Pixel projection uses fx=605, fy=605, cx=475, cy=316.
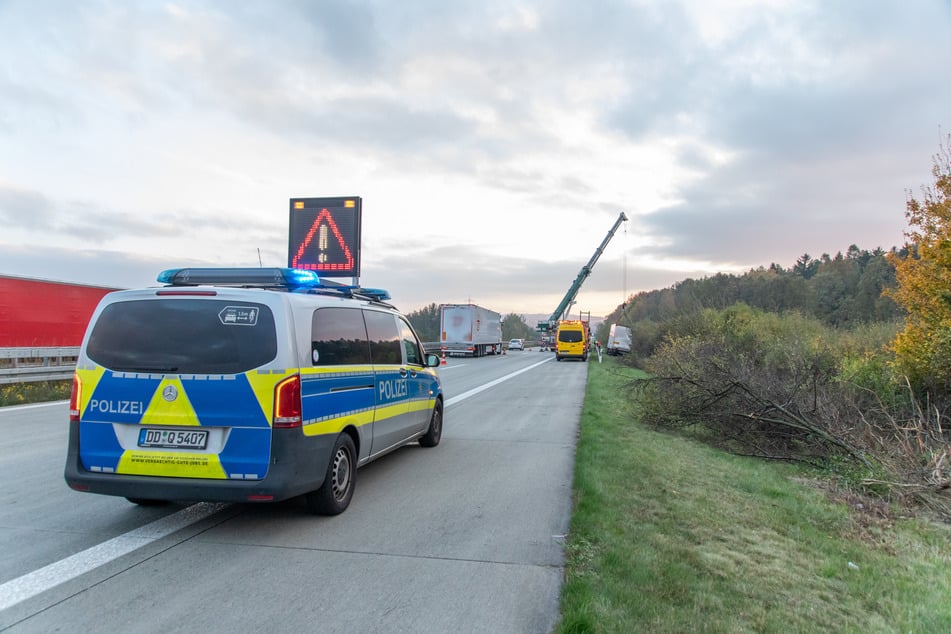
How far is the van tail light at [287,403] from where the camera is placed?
4672mm

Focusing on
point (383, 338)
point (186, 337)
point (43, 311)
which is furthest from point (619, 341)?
point (186, 337)

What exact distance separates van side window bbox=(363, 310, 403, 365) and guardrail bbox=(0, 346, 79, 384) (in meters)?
10.8

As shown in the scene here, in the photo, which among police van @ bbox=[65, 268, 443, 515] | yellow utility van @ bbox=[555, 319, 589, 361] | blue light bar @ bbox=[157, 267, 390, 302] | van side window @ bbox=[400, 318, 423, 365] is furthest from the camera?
yellow utility van @ bbox=[555, 319, 589, 361]

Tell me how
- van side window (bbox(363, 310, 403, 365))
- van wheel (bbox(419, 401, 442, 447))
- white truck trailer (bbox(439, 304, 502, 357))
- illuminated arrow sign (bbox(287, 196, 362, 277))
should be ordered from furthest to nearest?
white truck trailer (bbox(439, 304, 502, 357)) → illuminated arrow sign (bbox(287, 196, 362, 277)) → van wheel (bbox(419, 401, 442, 447)) → van side window (bbox(363, 310, 403, 365))

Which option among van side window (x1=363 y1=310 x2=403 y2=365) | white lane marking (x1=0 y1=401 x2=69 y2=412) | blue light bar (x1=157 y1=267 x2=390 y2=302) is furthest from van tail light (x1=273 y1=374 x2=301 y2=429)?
white lane marking (x1=0 y1=401 x2=69 y2=412)

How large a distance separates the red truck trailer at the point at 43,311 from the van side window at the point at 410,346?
11.1 m

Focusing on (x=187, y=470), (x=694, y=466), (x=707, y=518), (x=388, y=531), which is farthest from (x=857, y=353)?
(x=187, y=470)

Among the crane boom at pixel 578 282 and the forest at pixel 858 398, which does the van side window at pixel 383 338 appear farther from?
the crane boom at pixel 578 282

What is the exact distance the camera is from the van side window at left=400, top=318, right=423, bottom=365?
25.6 feet

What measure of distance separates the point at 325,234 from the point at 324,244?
0.96ft

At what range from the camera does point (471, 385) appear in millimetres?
20312

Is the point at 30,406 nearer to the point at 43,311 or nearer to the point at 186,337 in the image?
the point at 43,311

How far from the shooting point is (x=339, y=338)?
5723 mm

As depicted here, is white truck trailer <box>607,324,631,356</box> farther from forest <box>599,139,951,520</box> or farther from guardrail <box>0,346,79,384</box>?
guardrail <box>0,346,79,384</box>
